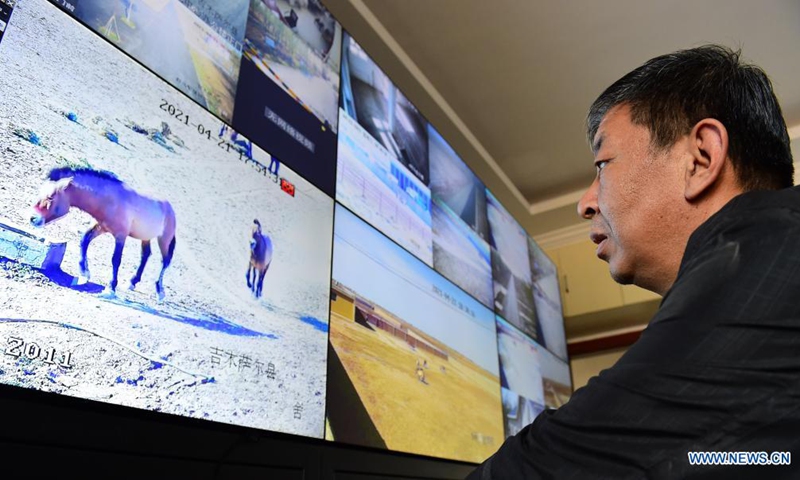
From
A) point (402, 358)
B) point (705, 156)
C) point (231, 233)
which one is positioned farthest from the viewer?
point (402, 358)

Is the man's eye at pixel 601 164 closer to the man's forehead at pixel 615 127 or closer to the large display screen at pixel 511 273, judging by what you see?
the man's forehead at pixel 615 127

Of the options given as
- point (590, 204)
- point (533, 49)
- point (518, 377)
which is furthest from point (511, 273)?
point (590, 204)

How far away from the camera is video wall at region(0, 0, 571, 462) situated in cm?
100

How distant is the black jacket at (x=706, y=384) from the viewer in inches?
19.1

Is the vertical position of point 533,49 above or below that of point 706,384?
above

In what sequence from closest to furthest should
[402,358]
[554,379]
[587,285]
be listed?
[402,358], [554,379], [587,285]

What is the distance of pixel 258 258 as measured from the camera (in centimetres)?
141

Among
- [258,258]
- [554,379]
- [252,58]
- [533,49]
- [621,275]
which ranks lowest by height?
[621,275]

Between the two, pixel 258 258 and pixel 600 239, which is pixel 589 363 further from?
pixel 600 239

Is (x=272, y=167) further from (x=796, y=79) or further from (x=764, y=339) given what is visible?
(x=796, y=79)

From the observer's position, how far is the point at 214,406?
3.86 ft

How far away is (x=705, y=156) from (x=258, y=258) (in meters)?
0.97

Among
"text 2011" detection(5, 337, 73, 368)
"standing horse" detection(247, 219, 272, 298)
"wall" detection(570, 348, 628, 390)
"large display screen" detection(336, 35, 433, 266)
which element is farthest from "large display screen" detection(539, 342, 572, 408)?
"text 2011" detection(5, 337, 73, 368)

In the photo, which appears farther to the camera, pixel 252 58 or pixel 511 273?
pixel 511 273
